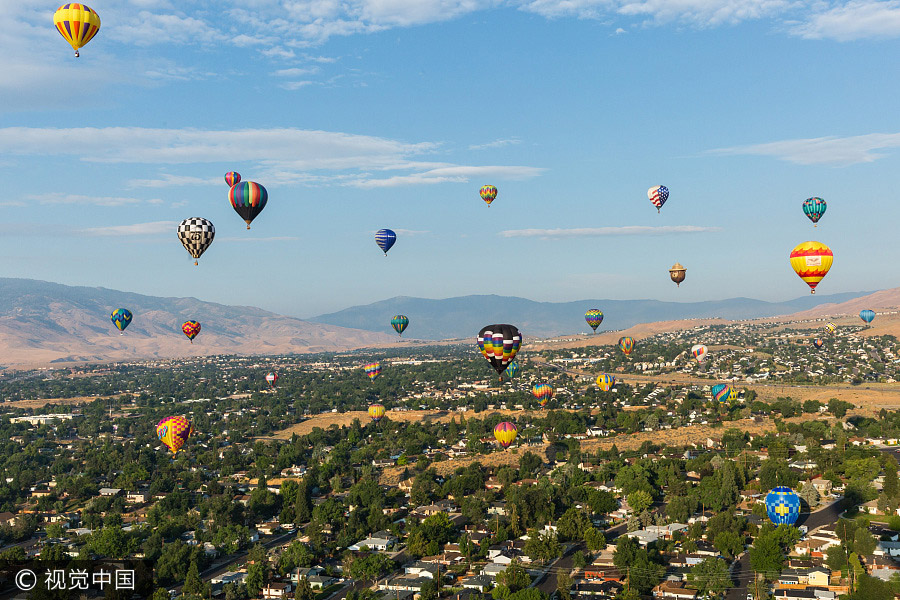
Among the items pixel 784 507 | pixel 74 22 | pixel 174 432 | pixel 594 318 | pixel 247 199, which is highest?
pixel 74 22

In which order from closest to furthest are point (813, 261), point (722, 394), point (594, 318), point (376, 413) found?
point (813, 261), point (722, 394), point (376, 413), point (594, 318)

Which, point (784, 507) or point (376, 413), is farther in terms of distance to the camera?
point (376, 413)

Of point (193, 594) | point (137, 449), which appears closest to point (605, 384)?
point (137, 449)

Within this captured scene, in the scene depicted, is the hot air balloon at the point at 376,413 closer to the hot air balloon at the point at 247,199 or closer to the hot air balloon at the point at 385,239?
the hot air balloon at the point at 385,239

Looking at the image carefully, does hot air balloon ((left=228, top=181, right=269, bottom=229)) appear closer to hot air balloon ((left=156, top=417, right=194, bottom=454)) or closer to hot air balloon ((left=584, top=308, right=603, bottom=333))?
hot air balloon ((left=156, top=417, right=194, bottom=454))

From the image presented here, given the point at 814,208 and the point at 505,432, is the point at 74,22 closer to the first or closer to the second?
the point at 505,432

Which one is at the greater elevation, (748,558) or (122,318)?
(122,318)

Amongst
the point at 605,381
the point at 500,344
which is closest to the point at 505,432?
the point at 500,344

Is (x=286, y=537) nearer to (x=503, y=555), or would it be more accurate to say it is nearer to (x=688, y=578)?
(x=503, y=555)
